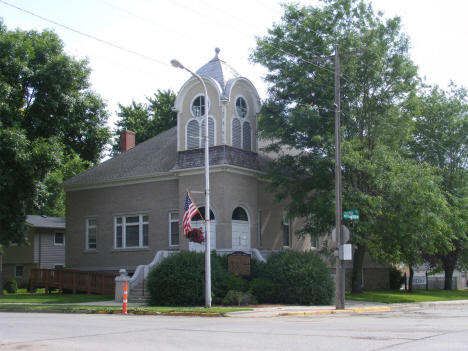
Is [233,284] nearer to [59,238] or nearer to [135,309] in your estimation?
[135,309]

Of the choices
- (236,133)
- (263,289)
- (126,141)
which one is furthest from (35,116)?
(263,289)

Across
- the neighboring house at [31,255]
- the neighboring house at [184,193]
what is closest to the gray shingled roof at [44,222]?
the neighboring house at [31,255]

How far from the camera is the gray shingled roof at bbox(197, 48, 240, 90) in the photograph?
27531 mm

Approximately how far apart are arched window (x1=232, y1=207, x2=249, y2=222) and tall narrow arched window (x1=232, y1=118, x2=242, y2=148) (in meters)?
3.34

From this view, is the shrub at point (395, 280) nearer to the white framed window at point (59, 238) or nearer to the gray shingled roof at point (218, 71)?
the gray shingled roof at point (218, 71)

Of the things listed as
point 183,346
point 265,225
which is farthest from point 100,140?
point 183,346

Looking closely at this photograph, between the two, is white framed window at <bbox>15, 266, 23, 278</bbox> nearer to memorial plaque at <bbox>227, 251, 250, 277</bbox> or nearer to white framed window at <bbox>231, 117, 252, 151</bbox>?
white framed window at <bbox>231, 117, 252, 151</bbox>

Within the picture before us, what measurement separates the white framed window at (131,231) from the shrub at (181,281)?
748cm

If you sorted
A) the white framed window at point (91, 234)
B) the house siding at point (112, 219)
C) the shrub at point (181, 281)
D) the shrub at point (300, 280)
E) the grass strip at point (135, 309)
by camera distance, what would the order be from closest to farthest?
the grass strip at point (135, 309)
the shrub at point (181, 281)
the shrub at point (300, 280)
the house siding at point (112, 219)
the white framed window at point (91, 234)

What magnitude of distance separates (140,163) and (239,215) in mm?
7636

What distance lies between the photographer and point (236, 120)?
27531 millimetres

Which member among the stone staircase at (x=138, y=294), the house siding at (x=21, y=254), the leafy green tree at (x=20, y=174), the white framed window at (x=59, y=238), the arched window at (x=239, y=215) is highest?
the leafy green tree at (x=20, y=174)

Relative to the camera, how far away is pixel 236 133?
27.5 meters

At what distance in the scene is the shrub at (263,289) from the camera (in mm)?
21938
